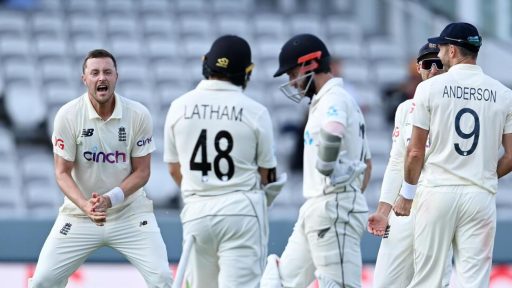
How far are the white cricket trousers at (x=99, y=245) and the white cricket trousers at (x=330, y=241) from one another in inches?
35.2

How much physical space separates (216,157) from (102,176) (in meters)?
0.91

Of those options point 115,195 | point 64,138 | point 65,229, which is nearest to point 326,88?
point 115,195

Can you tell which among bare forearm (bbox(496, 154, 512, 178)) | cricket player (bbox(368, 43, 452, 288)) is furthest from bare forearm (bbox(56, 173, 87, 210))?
bare forearm (bbox(496, 154, 512, 178))

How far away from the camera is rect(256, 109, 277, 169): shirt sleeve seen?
10.1 metres

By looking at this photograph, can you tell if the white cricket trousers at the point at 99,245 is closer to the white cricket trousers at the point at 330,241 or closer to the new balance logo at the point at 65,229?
the new balance logo at the point at 65,229

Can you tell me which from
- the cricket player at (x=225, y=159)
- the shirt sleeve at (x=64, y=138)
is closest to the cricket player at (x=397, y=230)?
the cricket player at (x=225, y=159)

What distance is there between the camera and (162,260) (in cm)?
1034

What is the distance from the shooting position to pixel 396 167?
1024 cm

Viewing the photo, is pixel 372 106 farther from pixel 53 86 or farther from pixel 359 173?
pixel 359 173

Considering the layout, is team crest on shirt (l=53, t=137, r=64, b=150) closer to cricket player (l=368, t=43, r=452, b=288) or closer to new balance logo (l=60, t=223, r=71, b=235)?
new balance logo (l=60, t=223, r=71, b=235)

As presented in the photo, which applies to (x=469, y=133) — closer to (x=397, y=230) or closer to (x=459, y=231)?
(x=459, y=231)

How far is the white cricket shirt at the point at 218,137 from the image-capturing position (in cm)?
1004

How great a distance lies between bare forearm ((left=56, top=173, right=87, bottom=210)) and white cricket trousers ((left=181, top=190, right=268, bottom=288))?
2.37 feet

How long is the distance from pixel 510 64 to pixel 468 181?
9.75 meters
